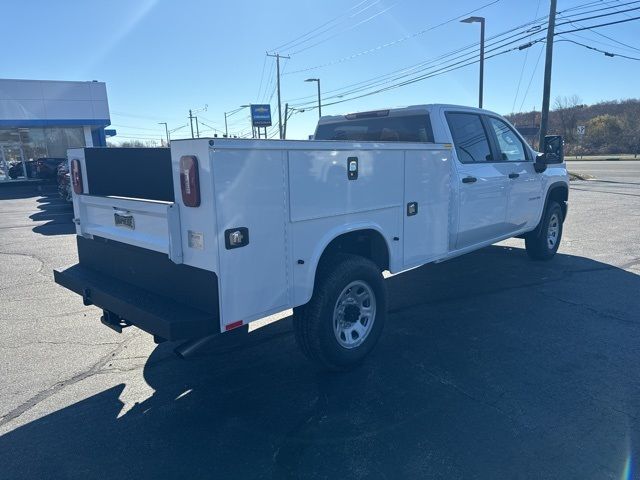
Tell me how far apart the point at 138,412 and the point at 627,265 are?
687cm

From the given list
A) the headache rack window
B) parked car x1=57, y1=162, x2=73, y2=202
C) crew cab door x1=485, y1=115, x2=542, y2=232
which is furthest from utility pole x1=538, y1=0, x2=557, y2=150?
parked car x1=57, y1=162, x2=73, y2=202

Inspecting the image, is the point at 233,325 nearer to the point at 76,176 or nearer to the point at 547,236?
the point at 76,176

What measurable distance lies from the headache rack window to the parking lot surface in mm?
1900

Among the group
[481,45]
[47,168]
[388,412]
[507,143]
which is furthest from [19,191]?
[388,412]

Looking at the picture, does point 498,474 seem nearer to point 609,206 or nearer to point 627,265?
point 627,265

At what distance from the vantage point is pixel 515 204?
6074 mm

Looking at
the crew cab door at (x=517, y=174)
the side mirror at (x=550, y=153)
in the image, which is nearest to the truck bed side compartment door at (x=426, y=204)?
the crew cab door at (x=517, y=174)

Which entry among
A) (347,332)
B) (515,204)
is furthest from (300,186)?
(515,204)

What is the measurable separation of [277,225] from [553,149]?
5.18 m

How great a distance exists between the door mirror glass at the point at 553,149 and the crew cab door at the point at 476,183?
131cm

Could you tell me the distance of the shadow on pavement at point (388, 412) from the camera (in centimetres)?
276

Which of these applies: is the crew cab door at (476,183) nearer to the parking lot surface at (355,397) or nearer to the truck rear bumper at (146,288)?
the parking lot surface at (355,397)

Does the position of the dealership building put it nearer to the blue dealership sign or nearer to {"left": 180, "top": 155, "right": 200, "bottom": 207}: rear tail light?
the blue dealership sign

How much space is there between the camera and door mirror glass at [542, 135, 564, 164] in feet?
21.5
